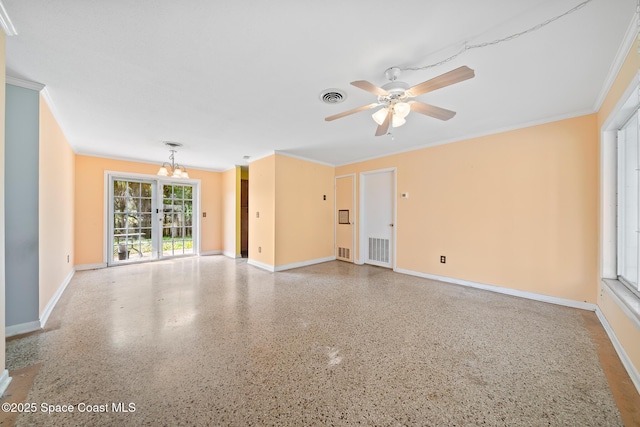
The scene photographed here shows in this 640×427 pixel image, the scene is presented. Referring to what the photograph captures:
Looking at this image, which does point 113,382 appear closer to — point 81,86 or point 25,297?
point 25,297

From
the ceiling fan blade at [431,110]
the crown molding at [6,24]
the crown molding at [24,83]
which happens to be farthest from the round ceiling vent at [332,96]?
the crown molding at [24,83]

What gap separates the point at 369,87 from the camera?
1.73 meters

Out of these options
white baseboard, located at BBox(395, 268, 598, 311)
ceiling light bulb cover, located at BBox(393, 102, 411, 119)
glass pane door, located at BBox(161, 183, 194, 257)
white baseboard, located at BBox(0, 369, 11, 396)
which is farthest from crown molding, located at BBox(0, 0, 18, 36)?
white baseboard, located at BBox(395, 268, 598, 311)

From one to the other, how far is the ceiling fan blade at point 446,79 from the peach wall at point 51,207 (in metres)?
3.58

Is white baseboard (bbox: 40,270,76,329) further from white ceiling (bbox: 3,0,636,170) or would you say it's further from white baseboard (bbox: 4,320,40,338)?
white ceiling (bbox: 3,0,636,170)

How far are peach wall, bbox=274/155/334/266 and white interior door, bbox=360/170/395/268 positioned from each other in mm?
842

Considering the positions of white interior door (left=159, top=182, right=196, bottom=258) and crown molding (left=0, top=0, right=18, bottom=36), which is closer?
crown molding (left=0, top=0, right=18, bottom=36)

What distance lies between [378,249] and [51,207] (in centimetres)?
496

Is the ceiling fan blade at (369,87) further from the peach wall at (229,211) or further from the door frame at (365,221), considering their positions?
the peach wall at (229,211)

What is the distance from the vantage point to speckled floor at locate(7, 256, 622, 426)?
1363 mm

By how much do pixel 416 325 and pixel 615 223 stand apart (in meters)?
2.27

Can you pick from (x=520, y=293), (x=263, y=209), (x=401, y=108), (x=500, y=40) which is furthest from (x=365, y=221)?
(x=500, y=40)

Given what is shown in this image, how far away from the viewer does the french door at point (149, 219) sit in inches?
201

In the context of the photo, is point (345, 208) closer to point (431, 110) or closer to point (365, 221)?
point (365, 221)
